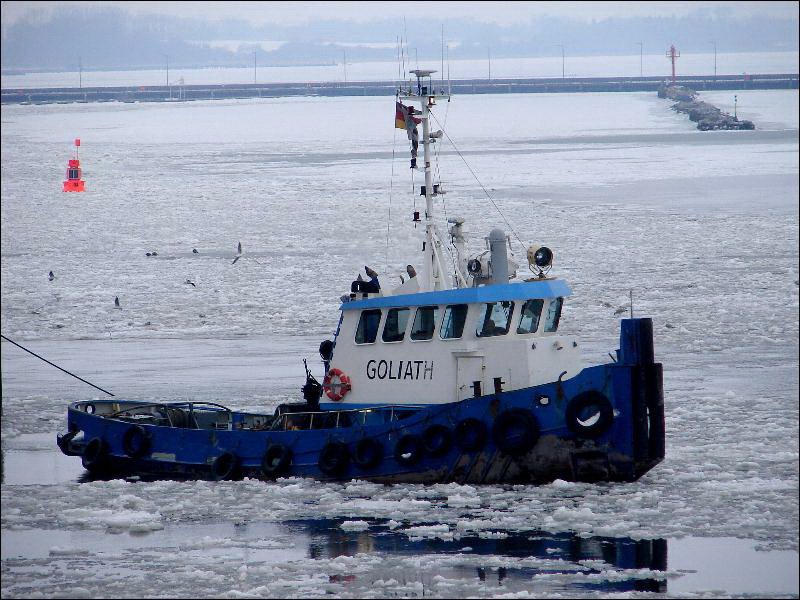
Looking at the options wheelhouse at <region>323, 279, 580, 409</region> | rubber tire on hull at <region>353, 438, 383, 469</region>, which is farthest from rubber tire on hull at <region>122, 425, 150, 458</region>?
rubber tire on hull at <region>353, 438, 383, 469</region>

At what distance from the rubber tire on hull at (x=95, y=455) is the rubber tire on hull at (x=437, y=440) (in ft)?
14.9

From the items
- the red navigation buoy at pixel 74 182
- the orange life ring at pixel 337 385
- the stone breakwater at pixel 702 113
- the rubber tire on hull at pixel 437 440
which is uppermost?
the stone breakwater at pixel 702 113

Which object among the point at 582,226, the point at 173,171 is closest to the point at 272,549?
the point at 582,226

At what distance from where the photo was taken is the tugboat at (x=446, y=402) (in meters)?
15.7

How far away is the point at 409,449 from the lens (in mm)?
16281

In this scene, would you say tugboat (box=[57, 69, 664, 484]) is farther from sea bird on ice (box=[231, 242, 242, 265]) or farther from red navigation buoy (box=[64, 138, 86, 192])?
red navigation buoy (box=[64, 138, 86, 192])

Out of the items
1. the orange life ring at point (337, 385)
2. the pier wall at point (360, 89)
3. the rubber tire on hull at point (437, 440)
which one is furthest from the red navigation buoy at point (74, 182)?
the pier wall at point (360, 89)

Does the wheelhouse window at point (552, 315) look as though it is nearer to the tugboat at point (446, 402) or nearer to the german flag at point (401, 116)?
the tugboat at point (446, 402)

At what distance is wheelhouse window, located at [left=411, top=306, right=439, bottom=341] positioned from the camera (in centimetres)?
1677

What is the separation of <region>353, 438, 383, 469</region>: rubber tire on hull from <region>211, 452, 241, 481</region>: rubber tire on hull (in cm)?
163

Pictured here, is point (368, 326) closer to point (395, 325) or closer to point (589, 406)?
point (395, 325)

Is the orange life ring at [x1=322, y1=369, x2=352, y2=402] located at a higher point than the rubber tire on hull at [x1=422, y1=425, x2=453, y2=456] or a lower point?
higher

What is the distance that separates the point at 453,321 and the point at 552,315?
120cm

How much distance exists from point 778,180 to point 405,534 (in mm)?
36664
